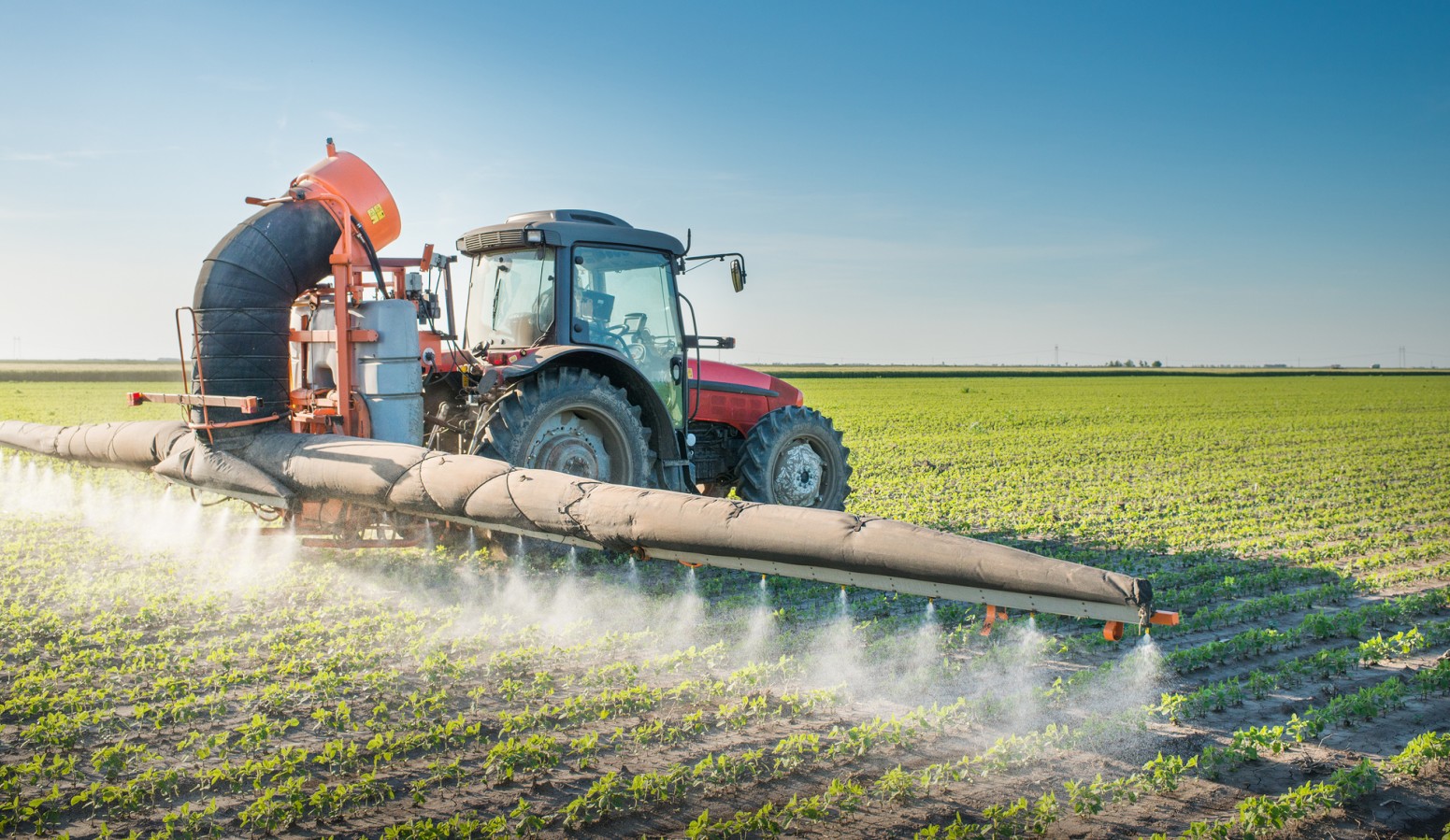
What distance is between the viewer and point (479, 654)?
5.71 meters

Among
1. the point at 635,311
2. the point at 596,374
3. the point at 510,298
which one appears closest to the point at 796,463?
the point at 635,311

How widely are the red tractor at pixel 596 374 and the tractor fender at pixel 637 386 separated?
1 centimetres

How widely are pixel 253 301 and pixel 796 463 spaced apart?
4950mm

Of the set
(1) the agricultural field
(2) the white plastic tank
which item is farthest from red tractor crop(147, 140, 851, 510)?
(1) the agricultural field

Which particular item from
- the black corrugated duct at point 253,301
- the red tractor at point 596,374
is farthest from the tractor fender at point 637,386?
the black corrugated duct at point 253,301

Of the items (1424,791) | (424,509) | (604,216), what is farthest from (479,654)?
(1424,791)

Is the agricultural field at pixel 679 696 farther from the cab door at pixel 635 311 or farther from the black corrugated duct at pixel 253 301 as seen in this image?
the cab door at pixel 635 311

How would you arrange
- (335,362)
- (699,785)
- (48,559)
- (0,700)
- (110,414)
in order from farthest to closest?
(110,414) → (48,559) → (335,362) → (0,700) → (699,785)

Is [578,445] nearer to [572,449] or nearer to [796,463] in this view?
[572,449]

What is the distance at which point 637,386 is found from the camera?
7852 mm

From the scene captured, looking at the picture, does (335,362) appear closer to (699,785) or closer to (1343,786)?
(699,785)

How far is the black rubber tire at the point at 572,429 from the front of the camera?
6828 millimetres

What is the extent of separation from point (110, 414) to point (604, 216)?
25301 millimetres

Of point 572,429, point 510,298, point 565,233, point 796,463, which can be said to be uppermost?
point 565,233
